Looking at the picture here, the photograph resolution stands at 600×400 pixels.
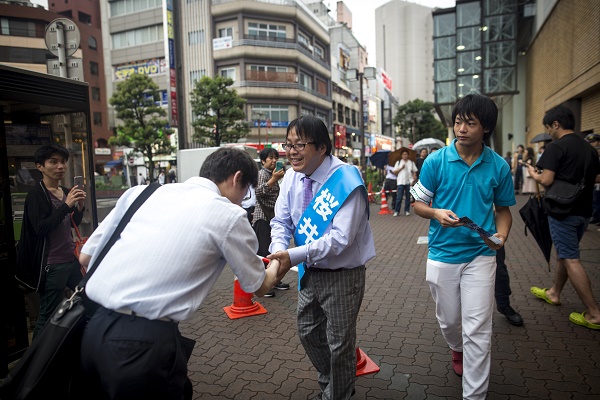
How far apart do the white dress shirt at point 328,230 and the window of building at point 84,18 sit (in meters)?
49.4

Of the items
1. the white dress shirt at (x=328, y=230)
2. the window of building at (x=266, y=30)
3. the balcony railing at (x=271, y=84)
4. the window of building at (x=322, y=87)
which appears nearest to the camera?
the white dress shirt at (x=328, y=230)

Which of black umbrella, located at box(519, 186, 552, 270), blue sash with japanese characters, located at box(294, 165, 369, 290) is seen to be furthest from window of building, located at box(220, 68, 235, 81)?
blue sash with japanese characters, located at box(294, 165, 369, 290)

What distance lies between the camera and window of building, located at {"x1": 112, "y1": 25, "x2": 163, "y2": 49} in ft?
134

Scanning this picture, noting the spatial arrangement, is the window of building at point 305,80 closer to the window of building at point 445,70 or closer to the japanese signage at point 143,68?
the window of building at point 445,70

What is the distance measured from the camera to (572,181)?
403 centimetres

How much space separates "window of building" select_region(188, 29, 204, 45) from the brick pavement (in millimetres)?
36803

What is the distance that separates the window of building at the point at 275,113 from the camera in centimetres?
3741

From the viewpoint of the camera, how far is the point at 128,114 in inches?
1169

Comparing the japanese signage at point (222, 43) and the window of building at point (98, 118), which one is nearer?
the japanese signage at point (222, 43)

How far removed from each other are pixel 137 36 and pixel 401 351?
4566cm

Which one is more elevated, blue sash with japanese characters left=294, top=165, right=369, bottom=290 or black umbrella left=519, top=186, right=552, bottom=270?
blue sash with japanese characters left=294, top=165, right=369, bottom=290

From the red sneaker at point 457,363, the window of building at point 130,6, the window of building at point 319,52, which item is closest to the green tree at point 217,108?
the window of building at point 130,6

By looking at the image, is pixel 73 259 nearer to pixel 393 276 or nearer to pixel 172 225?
pixel 172 225

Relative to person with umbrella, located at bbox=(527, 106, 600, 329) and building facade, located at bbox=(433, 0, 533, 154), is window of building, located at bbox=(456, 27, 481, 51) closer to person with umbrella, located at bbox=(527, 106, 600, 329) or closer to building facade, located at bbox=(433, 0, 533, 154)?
building facade, located at bbox=(433, 0, 533, 154)
